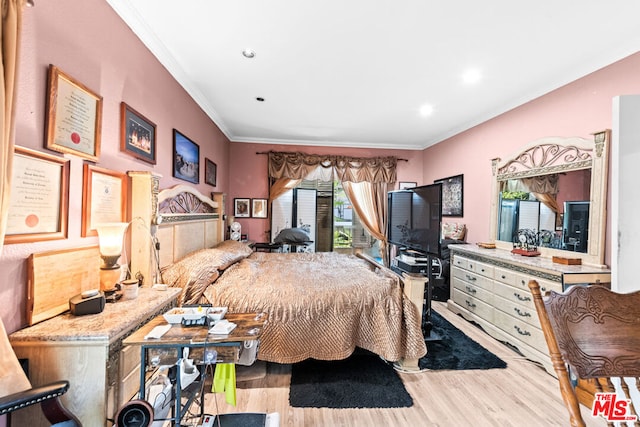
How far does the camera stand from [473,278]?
10.7 feet

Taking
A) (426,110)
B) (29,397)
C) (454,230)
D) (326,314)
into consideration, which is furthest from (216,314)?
(454,230)

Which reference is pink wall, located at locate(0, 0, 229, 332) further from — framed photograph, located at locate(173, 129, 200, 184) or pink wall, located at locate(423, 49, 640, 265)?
pink wall, located at locate(423, 49, 640, 265)

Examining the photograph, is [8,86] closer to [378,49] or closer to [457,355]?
[378,49]

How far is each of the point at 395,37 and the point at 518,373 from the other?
2.96m

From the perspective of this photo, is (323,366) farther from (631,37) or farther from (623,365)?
(631,37)

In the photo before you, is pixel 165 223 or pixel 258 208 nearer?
pixel 165 223

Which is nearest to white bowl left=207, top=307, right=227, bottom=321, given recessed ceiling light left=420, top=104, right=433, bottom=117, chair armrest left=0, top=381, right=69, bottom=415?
chair armrest left=0, top=381, right=69, bottom=415

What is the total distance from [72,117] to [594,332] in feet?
8.15

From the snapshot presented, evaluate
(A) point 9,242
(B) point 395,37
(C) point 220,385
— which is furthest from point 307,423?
(B) point 395,37

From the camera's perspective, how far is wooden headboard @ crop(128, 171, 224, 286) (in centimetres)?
189

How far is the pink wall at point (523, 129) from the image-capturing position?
2.30m

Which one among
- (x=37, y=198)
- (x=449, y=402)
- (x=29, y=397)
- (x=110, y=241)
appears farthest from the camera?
(x=449, y=402)

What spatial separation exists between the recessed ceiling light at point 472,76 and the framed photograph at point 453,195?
183cm

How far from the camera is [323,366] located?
2.37 metres
